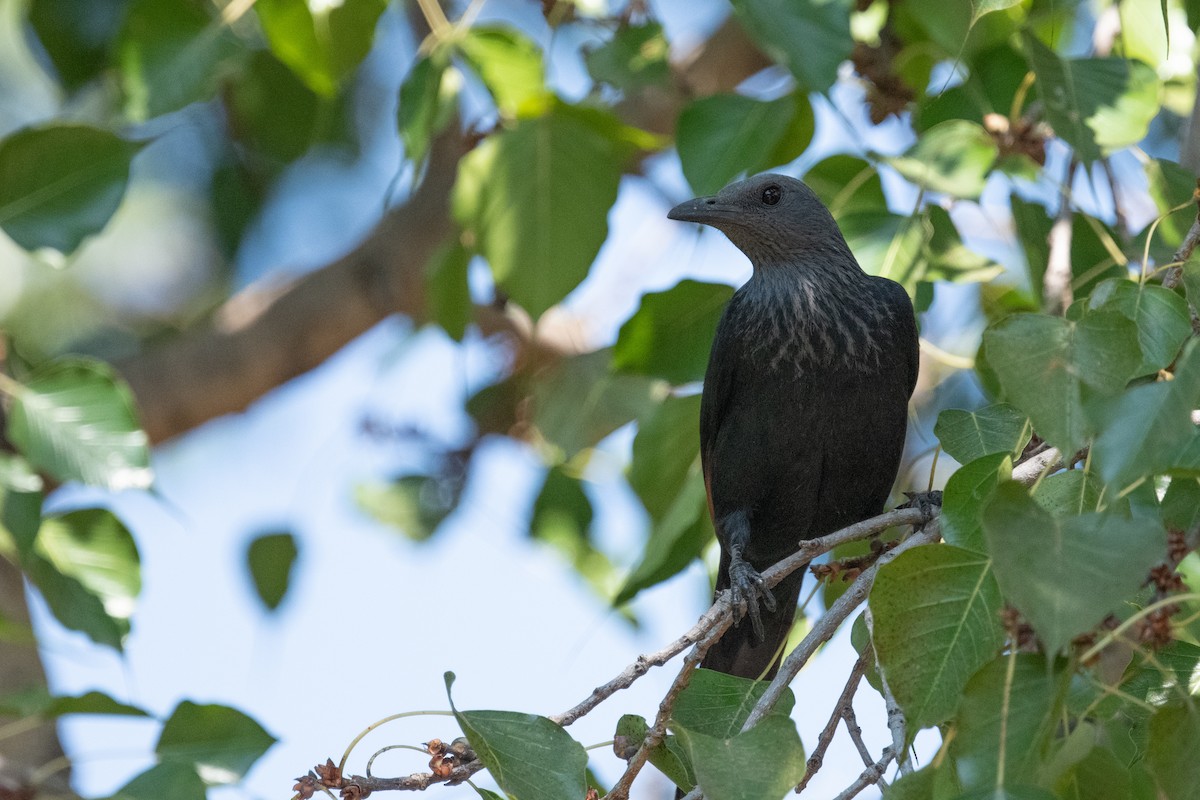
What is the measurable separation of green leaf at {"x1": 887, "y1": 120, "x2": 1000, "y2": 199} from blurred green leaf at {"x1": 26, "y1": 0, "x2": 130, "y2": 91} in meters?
3.34

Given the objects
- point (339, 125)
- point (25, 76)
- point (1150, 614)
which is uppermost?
point (25, 76)

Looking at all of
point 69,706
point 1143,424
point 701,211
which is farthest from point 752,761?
point 701,211

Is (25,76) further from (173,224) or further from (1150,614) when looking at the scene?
Answer: (1150,614)

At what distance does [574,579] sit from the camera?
5207 millimetres

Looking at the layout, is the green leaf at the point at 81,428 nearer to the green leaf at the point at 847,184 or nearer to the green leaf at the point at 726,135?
the green leaf at the point at 726,135

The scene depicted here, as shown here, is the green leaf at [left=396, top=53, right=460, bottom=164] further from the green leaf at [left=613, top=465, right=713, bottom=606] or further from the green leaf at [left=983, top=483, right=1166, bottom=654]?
the green leaf at [left=983, top=483, right=1166, bottom=654]

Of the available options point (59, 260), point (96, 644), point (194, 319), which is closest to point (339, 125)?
point (194, 319)

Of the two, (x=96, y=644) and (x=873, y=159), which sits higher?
(x=873, y=159)

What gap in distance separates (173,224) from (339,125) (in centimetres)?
153

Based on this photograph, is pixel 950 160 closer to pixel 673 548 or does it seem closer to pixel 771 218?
pixel 771 218

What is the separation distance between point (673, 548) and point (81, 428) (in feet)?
5.05

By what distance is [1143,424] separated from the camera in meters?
1.60

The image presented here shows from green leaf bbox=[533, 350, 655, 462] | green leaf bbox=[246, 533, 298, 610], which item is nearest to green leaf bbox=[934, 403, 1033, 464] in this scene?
green leaf bbox=[533, 350, 655, 462]

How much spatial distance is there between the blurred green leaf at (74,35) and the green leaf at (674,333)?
2726 millimetres
